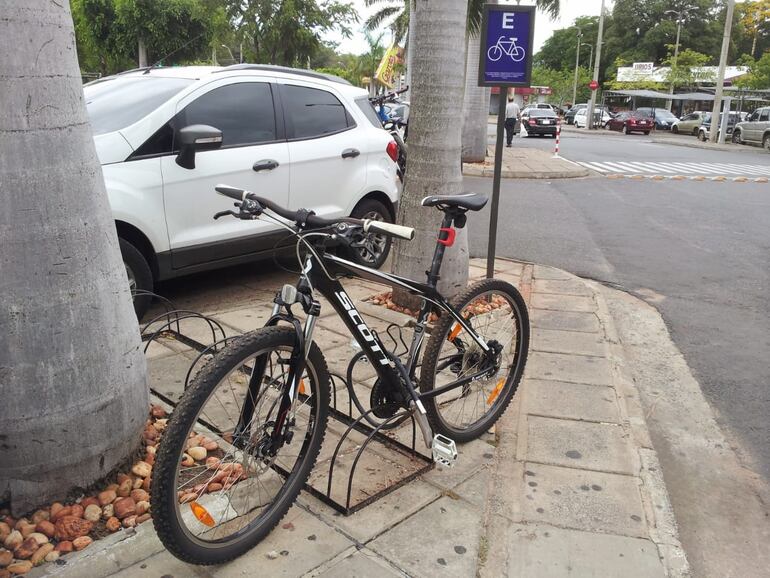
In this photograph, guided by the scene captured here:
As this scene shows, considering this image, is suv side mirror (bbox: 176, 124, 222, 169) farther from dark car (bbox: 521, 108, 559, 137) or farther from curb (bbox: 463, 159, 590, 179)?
dark car (bbox: 521, 108, 559, 137)

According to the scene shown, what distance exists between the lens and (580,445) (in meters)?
3.76

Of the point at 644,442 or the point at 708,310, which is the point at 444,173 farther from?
the point at 708,310

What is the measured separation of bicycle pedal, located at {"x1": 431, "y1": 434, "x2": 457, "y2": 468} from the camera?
10.1ft

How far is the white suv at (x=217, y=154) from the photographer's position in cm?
496

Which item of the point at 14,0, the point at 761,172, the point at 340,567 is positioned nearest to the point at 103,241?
the point at 14,0

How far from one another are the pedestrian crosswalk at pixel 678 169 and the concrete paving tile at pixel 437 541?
15.8 m

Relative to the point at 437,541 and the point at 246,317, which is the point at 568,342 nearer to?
the point at 246,317

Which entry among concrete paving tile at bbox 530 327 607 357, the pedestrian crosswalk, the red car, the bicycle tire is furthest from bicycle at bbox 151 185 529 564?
the red car

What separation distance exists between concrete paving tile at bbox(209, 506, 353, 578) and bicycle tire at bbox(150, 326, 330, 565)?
0.05 meters

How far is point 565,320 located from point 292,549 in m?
3.76

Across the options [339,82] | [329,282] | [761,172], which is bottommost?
[761,172]

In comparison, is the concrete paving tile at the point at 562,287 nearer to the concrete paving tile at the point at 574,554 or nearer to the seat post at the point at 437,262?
the seat post at the point at 437,262

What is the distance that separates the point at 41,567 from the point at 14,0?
6.76 feet

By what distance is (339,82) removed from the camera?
6.80 meters
